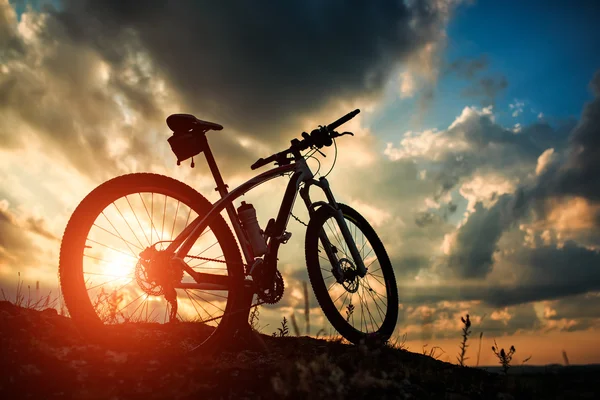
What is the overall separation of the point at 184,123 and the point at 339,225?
217 cm

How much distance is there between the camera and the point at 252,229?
4.86 meters

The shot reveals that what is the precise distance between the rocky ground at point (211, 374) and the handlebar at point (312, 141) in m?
2.03

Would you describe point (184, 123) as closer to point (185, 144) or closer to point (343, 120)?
point (185, 144)

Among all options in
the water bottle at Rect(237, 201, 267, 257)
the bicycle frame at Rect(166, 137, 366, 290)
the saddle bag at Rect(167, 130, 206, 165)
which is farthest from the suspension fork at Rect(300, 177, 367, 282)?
the saddle bag at Rect(167, 130, 206, 165)

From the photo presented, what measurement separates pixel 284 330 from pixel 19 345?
2.73 meters

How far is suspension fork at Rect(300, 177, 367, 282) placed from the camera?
5398mm

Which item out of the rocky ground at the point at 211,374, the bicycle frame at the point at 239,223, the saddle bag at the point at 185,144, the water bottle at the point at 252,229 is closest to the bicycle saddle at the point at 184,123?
the saddle bag at the point at 185,144

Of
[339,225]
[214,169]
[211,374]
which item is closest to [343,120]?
[339,225]

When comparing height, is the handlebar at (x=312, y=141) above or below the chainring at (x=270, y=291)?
above

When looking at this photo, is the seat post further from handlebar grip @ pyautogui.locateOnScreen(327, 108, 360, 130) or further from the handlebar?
handlebar grip @ pyautogui.locateOnScreen(327, 108, 360, 130)

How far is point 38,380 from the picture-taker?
10.8 ft

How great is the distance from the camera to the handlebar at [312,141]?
5238 mm

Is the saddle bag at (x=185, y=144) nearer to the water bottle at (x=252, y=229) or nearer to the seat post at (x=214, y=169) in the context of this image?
the seat post at (x=214, y=169)

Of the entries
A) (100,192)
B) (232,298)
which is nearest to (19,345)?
(100,192)
